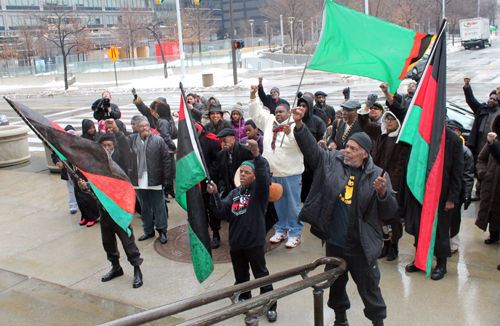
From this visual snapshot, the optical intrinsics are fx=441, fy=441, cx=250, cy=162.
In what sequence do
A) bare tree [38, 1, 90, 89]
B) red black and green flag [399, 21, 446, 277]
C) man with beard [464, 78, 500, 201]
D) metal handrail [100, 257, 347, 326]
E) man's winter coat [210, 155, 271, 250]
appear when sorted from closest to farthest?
metal handrail [100, 257, 347, 326], red black and green flag [399, 21, 446, 277], man's winter coat [210, 155, 271, 250], man with beard [464, 78, 500, 201], bare tree [38, 1, 90, 89]

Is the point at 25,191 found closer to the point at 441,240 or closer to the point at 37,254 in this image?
the point at 37,254

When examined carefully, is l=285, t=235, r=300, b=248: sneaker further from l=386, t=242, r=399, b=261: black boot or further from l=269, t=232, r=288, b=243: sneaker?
l=386, t=242, r=399, b=261: black boot

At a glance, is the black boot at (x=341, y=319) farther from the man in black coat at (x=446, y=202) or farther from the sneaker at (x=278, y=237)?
the sneaker at (x=278, y=237)

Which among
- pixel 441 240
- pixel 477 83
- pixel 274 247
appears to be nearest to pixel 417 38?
pixel 441 240

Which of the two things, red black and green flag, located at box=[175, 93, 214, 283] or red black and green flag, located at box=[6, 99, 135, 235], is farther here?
red black and green flag, located at box=[6, 99, 135, 235]

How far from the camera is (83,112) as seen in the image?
22.8m

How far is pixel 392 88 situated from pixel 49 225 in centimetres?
625

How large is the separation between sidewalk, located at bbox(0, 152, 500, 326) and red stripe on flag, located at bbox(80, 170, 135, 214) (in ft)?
3.64

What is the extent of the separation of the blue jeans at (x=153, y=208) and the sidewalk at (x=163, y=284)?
1.19 ft

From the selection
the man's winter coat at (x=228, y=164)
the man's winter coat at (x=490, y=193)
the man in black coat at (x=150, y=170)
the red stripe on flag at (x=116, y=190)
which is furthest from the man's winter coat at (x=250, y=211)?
the man's winter coat at (x=490, y=193)

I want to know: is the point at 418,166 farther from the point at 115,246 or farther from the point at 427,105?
the point at 115,246

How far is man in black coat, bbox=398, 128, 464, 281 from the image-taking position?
4.85 meters

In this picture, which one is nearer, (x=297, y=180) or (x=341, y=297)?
(x=341, y=297)

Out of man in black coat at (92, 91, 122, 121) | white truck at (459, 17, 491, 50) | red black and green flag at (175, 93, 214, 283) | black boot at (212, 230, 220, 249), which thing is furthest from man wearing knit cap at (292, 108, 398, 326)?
white truck at (459, 17, 491, 50)
